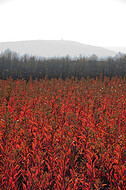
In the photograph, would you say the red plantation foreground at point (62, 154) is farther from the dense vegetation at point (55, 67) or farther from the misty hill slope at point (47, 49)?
the misty hill slope at point (47, 49)

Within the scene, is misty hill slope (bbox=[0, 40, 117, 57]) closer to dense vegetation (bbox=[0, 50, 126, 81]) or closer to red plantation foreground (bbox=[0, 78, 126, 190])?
dense vegetation (bbox=[0, 50, 126, 81])

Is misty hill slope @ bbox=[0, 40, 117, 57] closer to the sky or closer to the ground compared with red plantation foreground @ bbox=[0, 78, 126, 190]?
closer to the sky

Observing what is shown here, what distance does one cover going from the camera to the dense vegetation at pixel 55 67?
13.3 m

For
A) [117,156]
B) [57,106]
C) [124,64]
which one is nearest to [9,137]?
[117,156]

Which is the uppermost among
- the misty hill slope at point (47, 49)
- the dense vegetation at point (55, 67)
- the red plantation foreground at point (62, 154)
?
the misty hill slope at point (47, 49)

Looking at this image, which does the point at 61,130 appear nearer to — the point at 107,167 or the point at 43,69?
the point at 107,167

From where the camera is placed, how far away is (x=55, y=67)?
1407 cm

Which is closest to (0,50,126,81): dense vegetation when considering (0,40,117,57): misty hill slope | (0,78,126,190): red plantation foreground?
(0,78,126,190): red plantation foreground

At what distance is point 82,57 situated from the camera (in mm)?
15469

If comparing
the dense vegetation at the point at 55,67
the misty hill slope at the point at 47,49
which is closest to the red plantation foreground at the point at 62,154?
the dense vegetation at the point at 55,67

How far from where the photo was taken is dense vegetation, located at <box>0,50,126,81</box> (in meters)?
13.3

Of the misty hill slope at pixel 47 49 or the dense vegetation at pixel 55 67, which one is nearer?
the dense vegetation at pixel 55 67

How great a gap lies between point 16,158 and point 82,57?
1312 centimetres

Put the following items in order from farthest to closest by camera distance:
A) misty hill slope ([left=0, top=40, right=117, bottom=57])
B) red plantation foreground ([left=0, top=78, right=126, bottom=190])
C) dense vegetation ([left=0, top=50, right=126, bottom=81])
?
misty hill slope ([left=0, top=40, right=117, bottom=57]) → dense vegetation ([left=0, top=50, right=126, bottom=81]) → red plantation foreground ([left=0, top=78, right=126, bottom=190])
